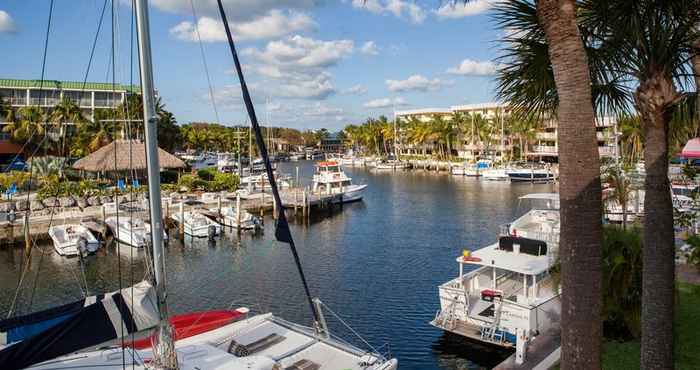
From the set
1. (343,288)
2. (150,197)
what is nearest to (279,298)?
(343,288)

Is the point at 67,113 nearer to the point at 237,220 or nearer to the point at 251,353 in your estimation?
A: the point at 237,220

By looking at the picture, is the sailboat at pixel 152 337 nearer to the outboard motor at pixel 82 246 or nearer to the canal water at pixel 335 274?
the canal water at pixel 335 274

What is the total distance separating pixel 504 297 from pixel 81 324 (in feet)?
40.0

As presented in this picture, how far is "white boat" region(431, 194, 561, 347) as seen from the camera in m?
15.6

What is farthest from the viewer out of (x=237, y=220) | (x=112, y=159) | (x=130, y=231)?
(x=112, y=159)

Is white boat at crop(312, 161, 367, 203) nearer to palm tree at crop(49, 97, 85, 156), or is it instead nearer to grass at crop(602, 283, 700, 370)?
palm tree at crop(49, 97, 85, 156)

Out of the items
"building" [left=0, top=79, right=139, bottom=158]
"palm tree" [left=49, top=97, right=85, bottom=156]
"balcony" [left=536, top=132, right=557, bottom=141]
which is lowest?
"balcony" [left=536, top=132, right=557, bottom=141]

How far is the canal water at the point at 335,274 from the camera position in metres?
18.4

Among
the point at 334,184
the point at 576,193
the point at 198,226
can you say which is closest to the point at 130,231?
the point at 198,226

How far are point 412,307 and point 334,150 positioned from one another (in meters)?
177

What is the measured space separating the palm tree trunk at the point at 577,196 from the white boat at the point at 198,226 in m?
32.1

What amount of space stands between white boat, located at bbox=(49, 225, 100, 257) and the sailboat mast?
922 inches

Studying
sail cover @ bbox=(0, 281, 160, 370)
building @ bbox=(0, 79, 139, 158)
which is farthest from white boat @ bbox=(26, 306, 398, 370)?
building @ bbox=(0, 79, 139, 158)

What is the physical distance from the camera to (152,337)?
9188 mm
